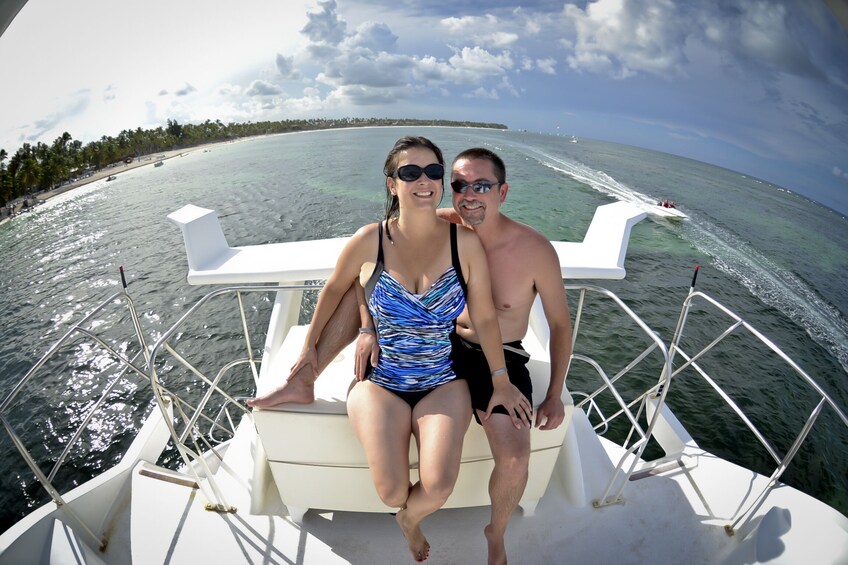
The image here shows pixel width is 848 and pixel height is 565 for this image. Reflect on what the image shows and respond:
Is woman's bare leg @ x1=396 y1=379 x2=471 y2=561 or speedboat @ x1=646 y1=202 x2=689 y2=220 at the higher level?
woman's bare leg @ x1=396 y1=379 x2=471 y2=561

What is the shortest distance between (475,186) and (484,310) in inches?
19.7

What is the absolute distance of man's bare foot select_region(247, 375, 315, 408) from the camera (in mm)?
1577

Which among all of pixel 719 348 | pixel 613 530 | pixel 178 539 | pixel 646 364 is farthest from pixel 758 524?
pixel 719 348

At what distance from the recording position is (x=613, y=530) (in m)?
1.88

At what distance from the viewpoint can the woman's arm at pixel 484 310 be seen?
1586mm

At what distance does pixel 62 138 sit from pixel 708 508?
68863 mm

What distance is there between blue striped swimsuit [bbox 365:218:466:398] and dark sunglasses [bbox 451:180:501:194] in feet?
0.53

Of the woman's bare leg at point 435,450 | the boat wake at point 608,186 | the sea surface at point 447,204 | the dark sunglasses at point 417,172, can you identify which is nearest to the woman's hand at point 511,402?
the woman's bare leg at point 435,450

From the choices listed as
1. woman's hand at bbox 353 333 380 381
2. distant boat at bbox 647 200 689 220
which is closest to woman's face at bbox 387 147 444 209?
woman's hand at bbox 353 333 380 381

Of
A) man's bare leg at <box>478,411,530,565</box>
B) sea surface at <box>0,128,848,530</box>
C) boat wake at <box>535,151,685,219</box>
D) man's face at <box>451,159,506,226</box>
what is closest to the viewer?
man's bare leg at <box>478,411,530,565</box>

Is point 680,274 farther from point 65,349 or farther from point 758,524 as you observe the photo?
point 65,349

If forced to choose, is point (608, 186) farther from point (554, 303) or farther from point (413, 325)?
point (413, 325)

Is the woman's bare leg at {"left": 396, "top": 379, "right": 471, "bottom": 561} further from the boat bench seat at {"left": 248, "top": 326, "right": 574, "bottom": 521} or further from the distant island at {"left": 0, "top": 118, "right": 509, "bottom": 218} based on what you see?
the distant island at {"left": 0, "top": 118, "right": 509, "bottom": 218}

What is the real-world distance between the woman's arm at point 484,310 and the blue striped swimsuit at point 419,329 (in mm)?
37
